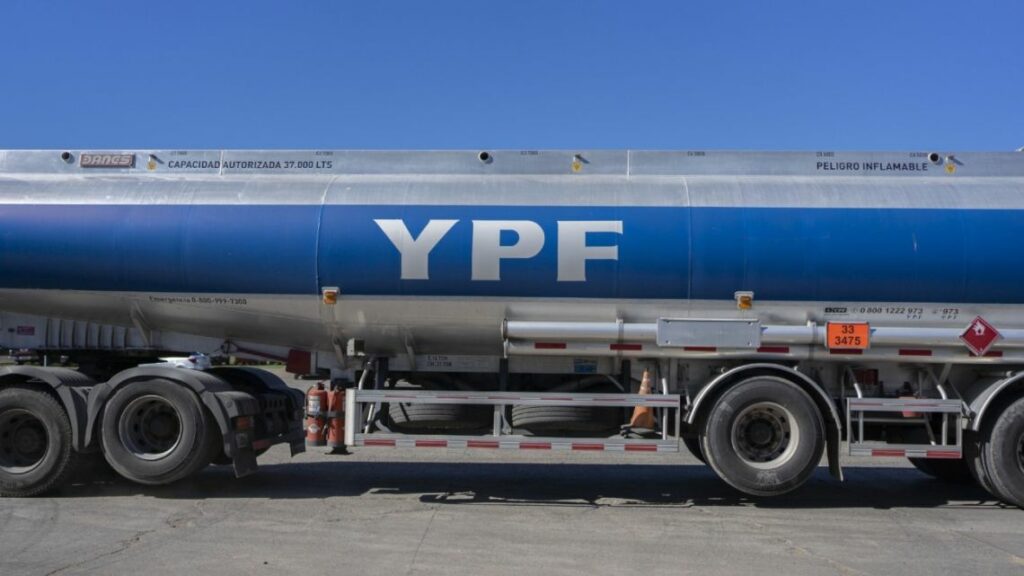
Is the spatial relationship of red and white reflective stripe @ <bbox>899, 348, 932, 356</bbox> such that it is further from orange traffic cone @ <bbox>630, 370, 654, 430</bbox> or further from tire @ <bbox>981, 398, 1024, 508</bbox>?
orange traffic cone @ <bbox>630, 370, 654, 430</bbox>

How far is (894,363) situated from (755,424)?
1.63m

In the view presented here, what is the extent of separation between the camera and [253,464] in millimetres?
8477

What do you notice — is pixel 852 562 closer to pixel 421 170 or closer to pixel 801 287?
pixel 801 287

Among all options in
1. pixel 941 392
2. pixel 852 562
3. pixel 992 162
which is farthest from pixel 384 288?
pixel 992 162

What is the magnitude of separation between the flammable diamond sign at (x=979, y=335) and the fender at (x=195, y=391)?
714cm

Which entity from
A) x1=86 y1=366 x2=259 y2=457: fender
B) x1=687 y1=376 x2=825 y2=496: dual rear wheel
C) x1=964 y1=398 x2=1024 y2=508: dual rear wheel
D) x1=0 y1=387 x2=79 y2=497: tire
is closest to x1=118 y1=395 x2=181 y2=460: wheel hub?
x1=86 y1=366 x2=259 y2=457: fender

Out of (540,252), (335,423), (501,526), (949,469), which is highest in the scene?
(540,252)

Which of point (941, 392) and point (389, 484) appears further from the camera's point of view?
point (389, 484)

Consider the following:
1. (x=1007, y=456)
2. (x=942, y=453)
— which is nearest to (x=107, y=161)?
(x=942, y=453)

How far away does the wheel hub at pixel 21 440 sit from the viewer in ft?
27.4

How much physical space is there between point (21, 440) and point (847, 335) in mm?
8318

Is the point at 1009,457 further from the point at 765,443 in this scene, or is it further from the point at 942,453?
the point at 765,443

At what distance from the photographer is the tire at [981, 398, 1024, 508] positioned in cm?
795

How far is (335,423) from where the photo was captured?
8.53m
